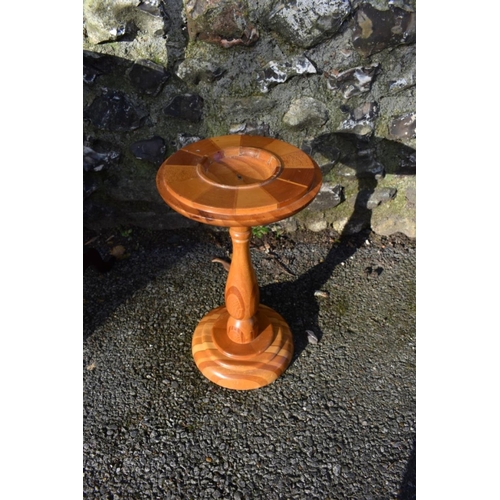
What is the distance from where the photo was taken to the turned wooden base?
2.09 meters

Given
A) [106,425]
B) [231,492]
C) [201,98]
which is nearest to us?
[231,492]

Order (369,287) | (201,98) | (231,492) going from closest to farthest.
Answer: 1. (231,492)
2. (201,98)
3. (369,287)

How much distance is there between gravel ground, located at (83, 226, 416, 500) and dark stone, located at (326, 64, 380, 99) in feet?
2.78

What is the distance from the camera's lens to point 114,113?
2.45 meters

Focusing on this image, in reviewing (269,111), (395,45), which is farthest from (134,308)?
(395,45)

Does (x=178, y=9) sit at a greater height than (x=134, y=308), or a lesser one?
greater

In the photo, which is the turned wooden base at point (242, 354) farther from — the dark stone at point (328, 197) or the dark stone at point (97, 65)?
the dark stone at point (97, 65)

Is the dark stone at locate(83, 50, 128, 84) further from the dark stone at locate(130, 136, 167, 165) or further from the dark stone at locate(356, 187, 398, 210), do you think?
the dark stone at locate(356, 187, 398, 210)

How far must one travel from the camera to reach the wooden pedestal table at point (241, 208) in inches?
63.9

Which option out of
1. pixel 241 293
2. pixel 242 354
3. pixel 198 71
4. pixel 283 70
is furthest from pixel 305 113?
pixel 242 354

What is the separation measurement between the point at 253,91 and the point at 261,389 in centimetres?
140

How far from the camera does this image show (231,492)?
1.77m
